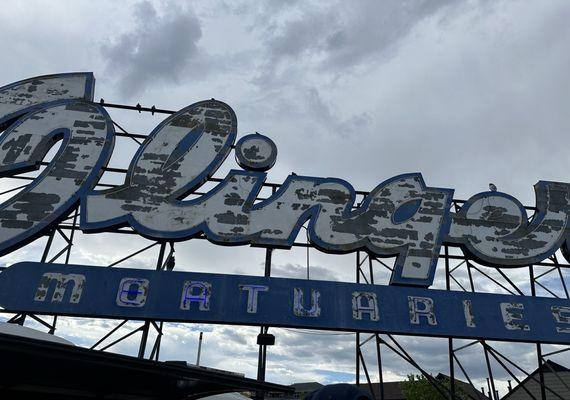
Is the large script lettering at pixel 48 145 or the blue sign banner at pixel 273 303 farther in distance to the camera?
the large script lettering at pixel 48 145

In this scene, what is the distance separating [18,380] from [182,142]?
8.02 meters

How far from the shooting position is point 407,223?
1245 centimetres

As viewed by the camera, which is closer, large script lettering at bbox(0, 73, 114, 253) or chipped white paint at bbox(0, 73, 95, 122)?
large script lettering at bbox(0, 73, 114, 253)

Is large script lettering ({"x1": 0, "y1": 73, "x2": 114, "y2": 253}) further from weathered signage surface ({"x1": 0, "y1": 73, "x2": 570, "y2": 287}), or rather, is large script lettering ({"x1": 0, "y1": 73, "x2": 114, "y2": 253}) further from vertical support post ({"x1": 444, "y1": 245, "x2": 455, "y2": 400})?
vertical support post ({"x1": 444, "y1": 245, "x2": 455, "y2": 400})

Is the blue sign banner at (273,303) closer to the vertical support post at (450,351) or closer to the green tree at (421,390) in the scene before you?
the vertical support post at (450,351)

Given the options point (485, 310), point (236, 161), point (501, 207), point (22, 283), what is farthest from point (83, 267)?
point (501, 207)

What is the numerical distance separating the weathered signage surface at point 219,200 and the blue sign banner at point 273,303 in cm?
90

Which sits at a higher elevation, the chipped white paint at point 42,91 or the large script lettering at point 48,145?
the chipped white paint at point 42,91

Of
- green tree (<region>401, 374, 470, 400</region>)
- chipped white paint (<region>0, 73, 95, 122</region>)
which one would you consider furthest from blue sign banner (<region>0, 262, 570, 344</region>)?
green tree (<region>401, 374, 470, 400</region>)

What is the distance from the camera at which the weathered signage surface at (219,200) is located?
11539 millimetres

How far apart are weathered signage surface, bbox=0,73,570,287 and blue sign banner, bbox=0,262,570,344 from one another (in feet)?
2.97

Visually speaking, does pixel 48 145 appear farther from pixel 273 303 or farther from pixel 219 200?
pixel 273 303

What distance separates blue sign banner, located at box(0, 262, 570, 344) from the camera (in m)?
10.2

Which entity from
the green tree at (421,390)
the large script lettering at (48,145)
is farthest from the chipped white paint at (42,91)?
the green tree at (421,390)
